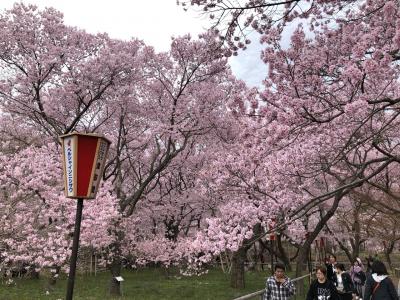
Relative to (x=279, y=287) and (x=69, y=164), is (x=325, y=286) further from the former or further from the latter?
(x=69, y=164)

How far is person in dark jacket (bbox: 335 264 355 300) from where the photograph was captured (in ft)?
30.6

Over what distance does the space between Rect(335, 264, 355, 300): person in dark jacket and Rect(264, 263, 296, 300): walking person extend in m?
2.84

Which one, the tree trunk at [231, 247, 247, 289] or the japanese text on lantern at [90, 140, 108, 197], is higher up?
the japanese text on lantern at [90, 140, 108, 197]

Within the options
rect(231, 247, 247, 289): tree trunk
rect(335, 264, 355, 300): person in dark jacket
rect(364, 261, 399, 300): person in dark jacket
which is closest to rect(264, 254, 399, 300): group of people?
rect(364, 261, 399, 300): person in dark jacket

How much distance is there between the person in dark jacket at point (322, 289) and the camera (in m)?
7.11

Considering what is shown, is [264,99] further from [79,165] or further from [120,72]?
[120,72]

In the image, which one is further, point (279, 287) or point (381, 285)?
point (279, 287)

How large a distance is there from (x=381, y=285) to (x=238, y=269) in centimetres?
1371

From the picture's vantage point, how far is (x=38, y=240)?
1347 centimetres

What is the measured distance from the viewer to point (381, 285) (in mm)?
6594

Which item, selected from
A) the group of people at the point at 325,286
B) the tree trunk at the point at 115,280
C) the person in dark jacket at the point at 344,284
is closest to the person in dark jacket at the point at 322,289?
the group of people at the point at 325,286

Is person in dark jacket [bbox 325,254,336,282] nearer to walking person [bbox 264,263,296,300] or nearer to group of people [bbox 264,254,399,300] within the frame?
group of people [bbox 264,254,399,300]

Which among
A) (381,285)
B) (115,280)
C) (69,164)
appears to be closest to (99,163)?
(69,164)

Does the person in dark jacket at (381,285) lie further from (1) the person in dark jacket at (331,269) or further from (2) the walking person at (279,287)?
(1) the person in dark jacket at (331,269)
